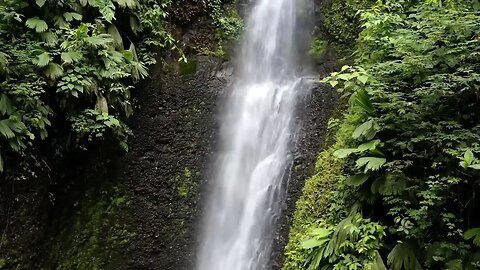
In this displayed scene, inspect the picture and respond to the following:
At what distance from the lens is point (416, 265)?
357 cm

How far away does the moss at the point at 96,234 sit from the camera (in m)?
5.77

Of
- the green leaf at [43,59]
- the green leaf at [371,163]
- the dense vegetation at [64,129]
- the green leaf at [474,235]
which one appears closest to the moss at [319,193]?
the green leaf at [371,163]

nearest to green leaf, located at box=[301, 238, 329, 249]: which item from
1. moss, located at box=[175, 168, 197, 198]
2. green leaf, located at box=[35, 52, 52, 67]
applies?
moss, located at box=[175, 168, 197, 198]

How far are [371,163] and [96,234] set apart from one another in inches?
158

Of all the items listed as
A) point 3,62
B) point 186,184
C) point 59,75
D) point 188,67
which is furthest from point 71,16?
point 186,184

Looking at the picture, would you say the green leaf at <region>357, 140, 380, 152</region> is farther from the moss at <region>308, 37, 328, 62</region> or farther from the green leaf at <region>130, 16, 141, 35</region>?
the green leaf at <region>130, 16, 141, 35</region>

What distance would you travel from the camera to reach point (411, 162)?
3.76m

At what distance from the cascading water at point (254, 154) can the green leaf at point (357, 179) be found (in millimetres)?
1500

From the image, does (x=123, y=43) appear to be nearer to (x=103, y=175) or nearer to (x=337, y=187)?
(x=103, y=175)

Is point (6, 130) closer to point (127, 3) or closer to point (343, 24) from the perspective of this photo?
point (127, 3)

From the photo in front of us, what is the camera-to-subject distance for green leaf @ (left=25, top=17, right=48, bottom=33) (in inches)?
205

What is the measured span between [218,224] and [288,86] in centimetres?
248

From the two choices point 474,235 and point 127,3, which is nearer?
point 474,235

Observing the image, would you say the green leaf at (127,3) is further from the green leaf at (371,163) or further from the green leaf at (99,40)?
the green leaf at (371,163)
